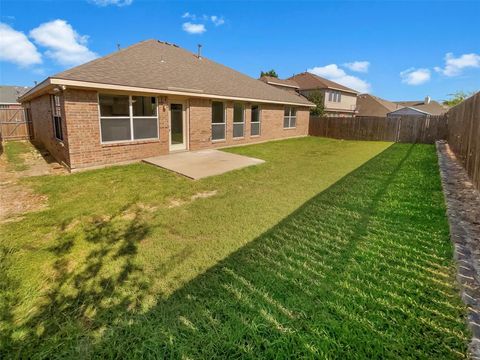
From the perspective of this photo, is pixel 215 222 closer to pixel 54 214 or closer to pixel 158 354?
pixel 158 354

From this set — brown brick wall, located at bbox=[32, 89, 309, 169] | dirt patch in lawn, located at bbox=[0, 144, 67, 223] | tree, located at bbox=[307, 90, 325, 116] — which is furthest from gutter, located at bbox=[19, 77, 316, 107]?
tree, located at bbox=[307, 90, 325, 116]

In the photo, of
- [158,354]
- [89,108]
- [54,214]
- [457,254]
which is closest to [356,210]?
[457,254]

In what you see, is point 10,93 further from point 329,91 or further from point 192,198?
point 192,198

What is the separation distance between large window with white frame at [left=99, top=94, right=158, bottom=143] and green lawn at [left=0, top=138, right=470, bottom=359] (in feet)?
12.2

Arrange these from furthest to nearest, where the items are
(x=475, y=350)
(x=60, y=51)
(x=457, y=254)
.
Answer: (x=60, y=51), (x=457, y=254), (x=475, y=350)

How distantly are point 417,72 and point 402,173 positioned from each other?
64.9 m

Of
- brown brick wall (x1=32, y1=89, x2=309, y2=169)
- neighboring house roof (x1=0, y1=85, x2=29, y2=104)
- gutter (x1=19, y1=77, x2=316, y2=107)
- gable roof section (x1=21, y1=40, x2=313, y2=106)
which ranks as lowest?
brown brick wall (x1=32, y1=89, x2=309, y2=169)

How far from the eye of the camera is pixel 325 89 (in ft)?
108

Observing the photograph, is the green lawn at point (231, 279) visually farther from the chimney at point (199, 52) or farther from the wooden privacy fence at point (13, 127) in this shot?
the wooden privacy fence at point (13, 127)

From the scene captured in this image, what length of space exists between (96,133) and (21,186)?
2592 millimetres

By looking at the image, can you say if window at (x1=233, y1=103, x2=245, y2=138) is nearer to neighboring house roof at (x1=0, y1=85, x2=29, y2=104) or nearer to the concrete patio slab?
the concrete patio slab

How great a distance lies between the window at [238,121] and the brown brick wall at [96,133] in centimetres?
27

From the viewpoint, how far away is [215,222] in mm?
4520

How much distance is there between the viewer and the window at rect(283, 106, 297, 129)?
18.4 metres
